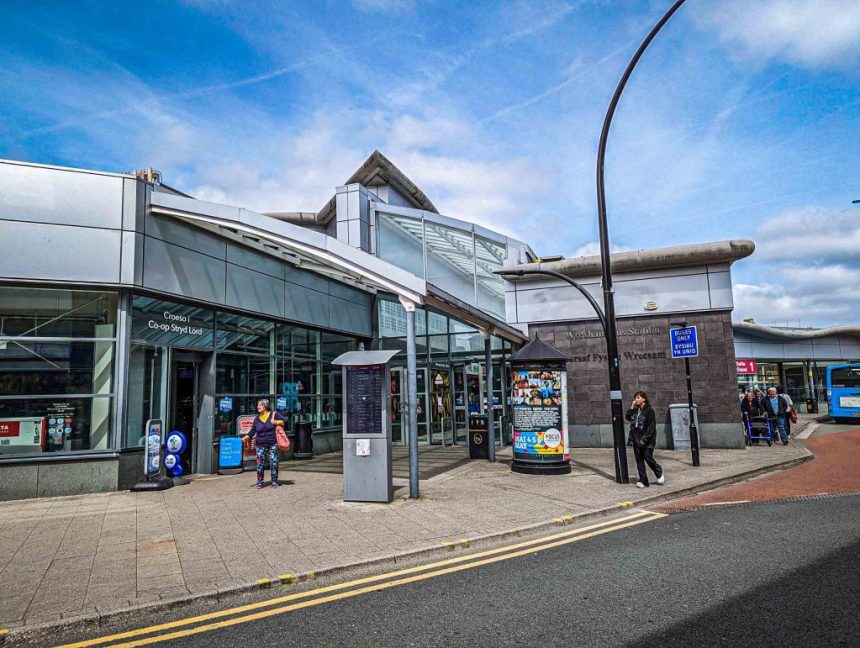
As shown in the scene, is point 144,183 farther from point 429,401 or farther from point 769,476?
point 769,476

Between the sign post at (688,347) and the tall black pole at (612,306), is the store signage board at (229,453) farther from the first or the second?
the sign post at (688,347)

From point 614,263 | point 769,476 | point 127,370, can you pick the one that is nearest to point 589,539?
point 769,476

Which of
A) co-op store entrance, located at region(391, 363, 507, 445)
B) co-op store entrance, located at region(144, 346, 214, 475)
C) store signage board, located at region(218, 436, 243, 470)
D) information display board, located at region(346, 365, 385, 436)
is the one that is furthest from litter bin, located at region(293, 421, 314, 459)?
information display board, located at region(346, 365, 385, 436)

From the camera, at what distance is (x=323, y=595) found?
205 inches

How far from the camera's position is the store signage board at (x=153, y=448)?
10.6 metres

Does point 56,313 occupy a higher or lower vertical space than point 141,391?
higher

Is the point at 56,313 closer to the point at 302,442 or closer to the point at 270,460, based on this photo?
the point at 270,460

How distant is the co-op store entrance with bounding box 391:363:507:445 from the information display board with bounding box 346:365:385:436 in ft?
32.5

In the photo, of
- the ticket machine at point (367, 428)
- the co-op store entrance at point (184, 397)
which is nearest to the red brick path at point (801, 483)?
the ticket machine at point (367, 428)

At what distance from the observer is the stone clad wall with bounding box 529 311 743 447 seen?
1688cm

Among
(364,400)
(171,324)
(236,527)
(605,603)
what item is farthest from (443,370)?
(605,603)

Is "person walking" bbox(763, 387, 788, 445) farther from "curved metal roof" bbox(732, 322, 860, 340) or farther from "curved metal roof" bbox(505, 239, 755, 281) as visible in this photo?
"curved metal roof" bbox(732, 322, 860, 340)

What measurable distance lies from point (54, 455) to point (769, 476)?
13544 millimetres

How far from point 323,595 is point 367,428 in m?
4.16
